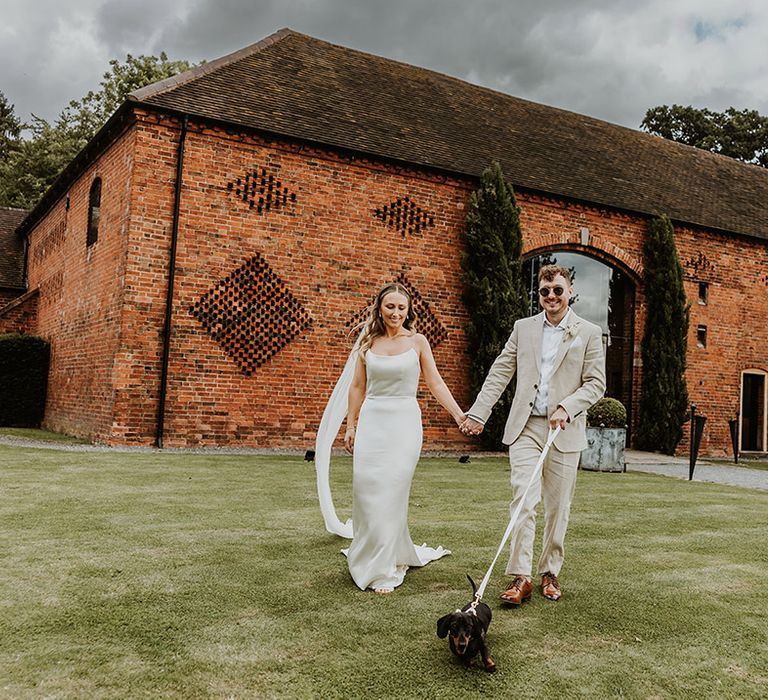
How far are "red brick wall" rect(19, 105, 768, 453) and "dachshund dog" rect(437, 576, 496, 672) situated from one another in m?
9.51

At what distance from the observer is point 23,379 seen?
16547 millimetres

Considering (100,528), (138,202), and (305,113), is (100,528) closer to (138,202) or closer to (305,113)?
(138,202)

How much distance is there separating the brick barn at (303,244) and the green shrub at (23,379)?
0.54 metres

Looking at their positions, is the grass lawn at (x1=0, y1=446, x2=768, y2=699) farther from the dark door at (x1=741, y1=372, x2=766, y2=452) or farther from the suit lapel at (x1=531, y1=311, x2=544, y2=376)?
the dark door at (x1=741, y1=372, x2=766, y2=452)

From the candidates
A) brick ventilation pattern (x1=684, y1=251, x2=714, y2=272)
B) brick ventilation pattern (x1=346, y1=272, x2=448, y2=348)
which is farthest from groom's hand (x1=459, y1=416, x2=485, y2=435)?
brick ventilation pattern (x1=684, y1=251, x2=714, y2=272)

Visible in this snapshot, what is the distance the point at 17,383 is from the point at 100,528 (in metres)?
12.9

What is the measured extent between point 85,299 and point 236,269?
3.95 meters

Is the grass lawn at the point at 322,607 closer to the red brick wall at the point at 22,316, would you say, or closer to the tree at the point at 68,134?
the red brick wall at the point at 22,316

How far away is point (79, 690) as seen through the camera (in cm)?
259

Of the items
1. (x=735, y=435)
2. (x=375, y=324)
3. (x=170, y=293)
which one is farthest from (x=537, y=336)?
(x=735, y=435)

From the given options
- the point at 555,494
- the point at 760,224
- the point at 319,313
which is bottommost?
the point at 555,494

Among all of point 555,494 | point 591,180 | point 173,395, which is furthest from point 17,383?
point 555,494

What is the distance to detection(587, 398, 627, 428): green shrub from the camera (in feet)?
39.4

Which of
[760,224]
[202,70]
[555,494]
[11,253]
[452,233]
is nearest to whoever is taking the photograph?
[555,494]
